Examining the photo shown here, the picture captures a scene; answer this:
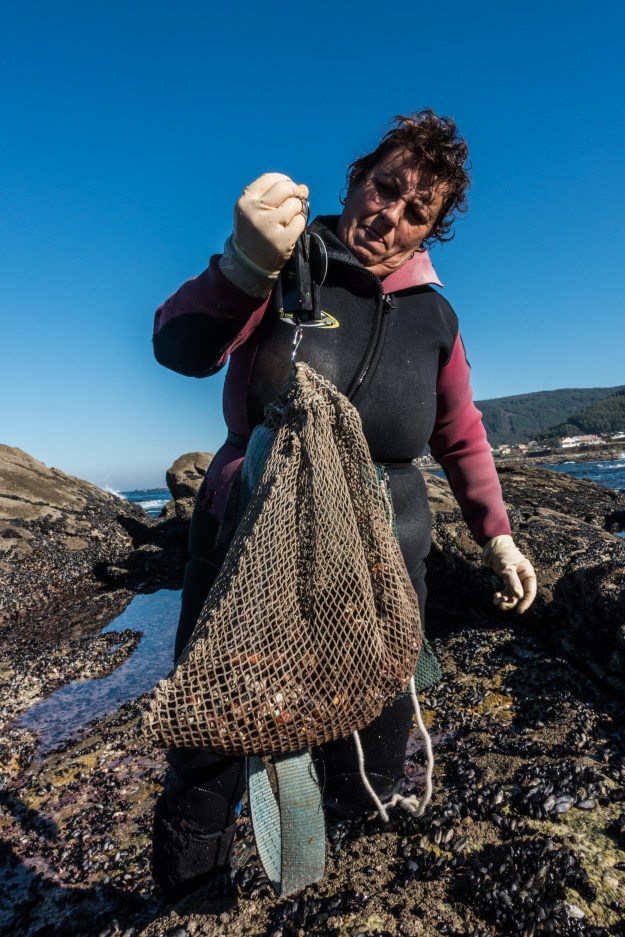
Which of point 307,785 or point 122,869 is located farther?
point 122,869

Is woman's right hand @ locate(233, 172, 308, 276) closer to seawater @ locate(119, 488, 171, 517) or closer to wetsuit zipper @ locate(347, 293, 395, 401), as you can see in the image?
wetsuit zipper @ locate(347, 293, 395, 401)

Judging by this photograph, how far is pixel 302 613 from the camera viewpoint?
170 centimetres

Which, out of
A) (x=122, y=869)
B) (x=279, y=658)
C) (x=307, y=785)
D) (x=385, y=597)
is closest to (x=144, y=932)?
(x=307, y=785)

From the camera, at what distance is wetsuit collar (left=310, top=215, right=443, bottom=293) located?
231cm

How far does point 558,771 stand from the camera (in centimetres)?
318

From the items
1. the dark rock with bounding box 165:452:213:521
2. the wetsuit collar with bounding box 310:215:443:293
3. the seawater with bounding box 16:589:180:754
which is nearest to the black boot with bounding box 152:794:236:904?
the wetsuit collar with bounding box 310:215:443:293

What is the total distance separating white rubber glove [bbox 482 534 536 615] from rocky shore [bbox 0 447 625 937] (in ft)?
3.50

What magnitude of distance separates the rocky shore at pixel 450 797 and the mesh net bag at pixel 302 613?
109 cm

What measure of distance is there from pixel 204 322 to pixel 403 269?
1.05 metres

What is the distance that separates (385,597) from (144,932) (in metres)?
1.74

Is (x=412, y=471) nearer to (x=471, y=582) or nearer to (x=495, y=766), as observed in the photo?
(x=495, y=766)

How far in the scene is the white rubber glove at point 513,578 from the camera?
8.56 ft

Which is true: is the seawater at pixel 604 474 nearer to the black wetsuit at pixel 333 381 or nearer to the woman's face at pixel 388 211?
the black wetsuit at pixel 333 381

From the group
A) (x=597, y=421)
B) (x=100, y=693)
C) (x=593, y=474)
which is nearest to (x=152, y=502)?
(x=593, y=474)
